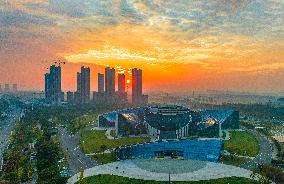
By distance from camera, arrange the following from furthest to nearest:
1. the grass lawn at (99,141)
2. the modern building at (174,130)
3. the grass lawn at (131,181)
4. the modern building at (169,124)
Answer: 1. the modern building at (169,124)
2. the grass lawn at (99,141)
3. the modern building at (174,130)
4. the grass lawn at (131,181)

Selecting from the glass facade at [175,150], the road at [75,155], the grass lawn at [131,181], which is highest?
the glass facade at [175,150]

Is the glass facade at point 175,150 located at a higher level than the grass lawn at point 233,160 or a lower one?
higher

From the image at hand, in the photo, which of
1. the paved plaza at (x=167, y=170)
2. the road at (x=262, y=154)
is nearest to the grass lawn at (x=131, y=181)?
the paved plaza at (x=167, y=170)

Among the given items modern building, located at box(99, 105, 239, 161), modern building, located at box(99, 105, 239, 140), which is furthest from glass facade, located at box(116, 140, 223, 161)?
modern building, located at box(99, 105, 239, 140)

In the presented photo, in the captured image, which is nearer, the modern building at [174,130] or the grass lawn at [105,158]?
the grass lawn at [105,158]

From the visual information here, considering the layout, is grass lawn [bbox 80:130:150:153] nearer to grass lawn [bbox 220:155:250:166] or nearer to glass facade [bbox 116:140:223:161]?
glass facade [bbox 116:140:223:161]

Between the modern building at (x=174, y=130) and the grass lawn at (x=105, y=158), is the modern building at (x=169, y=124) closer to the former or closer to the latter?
the modern building at (x=174, y=130)

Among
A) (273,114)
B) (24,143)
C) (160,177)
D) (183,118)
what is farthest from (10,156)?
(273,114)
